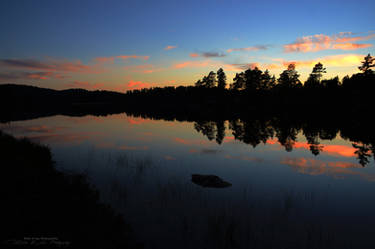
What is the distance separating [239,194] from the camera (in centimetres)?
1333

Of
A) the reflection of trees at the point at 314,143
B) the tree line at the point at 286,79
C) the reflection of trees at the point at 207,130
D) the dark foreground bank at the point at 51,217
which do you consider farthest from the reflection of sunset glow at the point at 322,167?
the tree line at the point at 286,79

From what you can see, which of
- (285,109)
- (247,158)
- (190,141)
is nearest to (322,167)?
(247,158)

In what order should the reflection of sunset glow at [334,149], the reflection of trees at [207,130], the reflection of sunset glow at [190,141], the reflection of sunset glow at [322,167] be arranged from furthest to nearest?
the reflection of trees at [207,130]
the reflection of sunset glow at [190,141]
the reflection of sunset glow at [334,149]
the reflection of sunset glow at [322,167]

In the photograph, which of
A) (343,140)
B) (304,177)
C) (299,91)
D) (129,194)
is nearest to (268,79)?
(299,91)

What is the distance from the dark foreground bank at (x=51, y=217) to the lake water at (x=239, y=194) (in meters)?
1.47

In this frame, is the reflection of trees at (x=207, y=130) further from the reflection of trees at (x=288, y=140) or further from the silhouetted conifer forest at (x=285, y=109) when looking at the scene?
the reflection of trees at (x=288, y=140)

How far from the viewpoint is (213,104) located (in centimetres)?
12112

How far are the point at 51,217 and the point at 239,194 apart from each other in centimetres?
981

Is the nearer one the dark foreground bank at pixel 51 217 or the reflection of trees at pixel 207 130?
the dark foreground bank at pixel 51 217

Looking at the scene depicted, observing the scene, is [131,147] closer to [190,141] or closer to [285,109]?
[190,141]

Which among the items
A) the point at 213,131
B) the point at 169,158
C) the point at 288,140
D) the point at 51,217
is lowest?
the point at 169,158

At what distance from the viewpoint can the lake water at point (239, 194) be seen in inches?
360

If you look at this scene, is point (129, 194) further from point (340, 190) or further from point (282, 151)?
point (282, 151)

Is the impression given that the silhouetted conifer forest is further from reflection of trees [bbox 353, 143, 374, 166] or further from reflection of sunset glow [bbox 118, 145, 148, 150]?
reflection of sunset glow [bbox 118, 145, 148, 150]
